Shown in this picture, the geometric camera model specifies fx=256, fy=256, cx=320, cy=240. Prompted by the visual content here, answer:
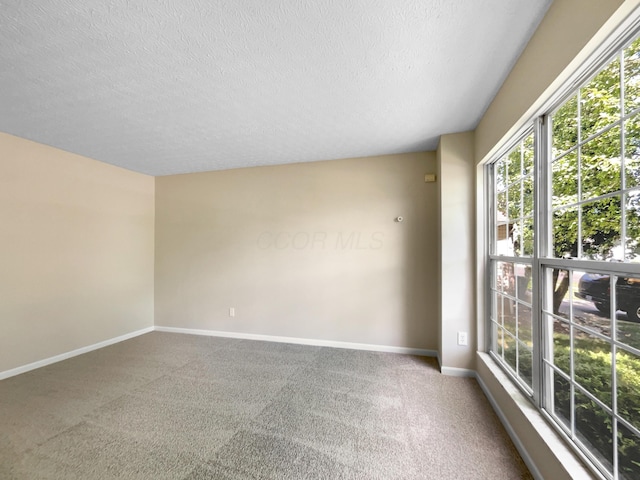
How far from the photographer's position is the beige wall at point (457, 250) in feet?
8.59

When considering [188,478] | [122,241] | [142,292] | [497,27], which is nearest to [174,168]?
[122,241]

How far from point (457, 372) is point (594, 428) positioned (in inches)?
60.4

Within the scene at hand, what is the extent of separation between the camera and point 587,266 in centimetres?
118

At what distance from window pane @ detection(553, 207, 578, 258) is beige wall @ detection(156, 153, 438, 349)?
65.8 inches

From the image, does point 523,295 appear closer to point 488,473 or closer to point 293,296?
point 488,473

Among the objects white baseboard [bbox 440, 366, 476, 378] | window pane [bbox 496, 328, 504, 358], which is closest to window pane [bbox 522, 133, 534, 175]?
window pane [bbox 496, 328, 504, 358]

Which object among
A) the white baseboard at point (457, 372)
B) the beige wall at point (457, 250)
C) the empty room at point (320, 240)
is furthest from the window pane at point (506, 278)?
the white baseboard at point (457, 372)

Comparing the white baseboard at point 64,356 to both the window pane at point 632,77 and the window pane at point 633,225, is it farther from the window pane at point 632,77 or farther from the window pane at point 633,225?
the window pane at point 632,77

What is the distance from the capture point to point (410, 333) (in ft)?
10.5

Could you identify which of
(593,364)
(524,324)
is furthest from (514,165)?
(593,364)

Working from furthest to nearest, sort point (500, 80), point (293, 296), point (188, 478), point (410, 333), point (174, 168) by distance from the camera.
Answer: point (174, 168) → point (293, 296) → point (410, 333) → point (500, 80) → point (188, 478)

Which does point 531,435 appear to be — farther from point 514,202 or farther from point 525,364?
point 514,202

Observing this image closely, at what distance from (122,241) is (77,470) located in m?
Answer: 2.99

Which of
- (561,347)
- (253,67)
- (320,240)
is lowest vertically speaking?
(561,347)
